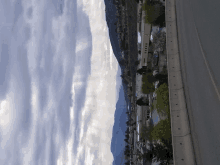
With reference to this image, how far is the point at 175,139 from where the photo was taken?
32.5ft

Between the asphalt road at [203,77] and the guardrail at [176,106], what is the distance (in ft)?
1.28

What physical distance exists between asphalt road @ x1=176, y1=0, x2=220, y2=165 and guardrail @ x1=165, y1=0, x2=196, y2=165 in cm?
39

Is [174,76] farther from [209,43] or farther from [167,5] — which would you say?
[167,5]

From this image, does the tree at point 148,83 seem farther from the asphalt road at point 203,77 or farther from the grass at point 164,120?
the asphalt road at point 203,77

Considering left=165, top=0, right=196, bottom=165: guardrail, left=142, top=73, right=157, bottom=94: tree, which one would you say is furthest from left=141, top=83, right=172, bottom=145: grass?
left=142, top=73, right=157, bottom=94: tree

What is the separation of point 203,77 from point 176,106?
2.93 m

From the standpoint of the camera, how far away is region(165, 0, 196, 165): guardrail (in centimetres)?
938

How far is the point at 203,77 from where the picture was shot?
9070 millimetres

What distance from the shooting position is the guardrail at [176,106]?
30.8 feet

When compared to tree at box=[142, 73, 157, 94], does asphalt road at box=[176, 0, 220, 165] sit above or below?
below

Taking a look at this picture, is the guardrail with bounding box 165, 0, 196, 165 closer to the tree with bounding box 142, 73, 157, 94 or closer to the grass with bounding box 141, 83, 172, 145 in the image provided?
the grass with bounding box 141, 83, 172, 145

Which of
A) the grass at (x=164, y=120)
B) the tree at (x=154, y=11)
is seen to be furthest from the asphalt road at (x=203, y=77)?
the tree at (x=154, y=11)

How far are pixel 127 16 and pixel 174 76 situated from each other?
3933 cm

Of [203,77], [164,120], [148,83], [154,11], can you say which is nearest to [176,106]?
[203,77]
